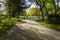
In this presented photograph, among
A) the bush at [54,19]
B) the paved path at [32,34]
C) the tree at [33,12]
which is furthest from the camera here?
the tree at [33,12]

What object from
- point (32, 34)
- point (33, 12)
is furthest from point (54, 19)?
point (33, 12)

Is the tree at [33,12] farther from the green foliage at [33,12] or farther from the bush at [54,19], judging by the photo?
the bush at [54,19]

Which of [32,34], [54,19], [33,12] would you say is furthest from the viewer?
[33,12]

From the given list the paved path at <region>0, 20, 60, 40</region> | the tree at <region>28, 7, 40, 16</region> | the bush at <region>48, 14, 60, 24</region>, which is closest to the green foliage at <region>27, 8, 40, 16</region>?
the tree at <region>28, 7, 40, 16</region>

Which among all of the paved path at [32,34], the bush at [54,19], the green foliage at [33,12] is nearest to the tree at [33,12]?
the green foliage at [33,12]

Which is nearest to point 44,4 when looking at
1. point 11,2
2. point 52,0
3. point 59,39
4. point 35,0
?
point 35,0

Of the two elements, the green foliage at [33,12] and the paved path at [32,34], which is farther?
the green foliage at [33,12]

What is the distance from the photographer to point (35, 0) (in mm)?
28656

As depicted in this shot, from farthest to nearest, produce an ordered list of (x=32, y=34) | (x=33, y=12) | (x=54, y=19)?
(x=33, y=12), (x=54, y=19), (x=32, y=34)

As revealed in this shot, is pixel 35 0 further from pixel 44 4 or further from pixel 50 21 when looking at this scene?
pixel 50 21

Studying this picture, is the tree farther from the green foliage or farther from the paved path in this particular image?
the paved path

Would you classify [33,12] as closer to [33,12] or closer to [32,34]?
[33,12]

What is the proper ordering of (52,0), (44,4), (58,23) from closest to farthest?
(58,23) → (52,0) → (44,4)

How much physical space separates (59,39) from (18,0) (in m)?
20.4
